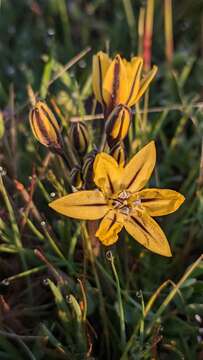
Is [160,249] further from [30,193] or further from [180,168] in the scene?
[180,168]

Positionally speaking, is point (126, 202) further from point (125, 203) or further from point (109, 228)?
point (109, 228)

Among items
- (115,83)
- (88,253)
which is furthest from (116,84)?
(88,253)

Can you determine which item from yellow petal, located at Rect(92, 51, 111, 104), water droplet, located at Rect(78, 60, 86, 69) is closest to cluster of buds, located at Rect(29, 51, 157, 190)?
yellow petal, located at Rect(92, 51, 111, 104)

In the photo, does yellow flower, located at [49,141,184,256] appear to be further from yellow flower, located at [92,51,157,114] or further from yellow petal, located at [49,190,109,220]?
yellow flower, located at [92,51,157,114]

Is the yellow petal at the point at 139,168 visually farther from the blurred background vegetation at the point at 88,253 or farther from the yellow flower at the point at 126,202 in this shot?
the blurred background vegetation at the point at 88,253

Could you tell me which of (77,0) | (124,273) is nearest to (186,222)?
(124,273)

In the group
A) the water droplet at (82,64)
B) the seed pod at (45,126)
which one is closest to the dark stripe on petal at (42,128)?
the seed pod at (45,126)

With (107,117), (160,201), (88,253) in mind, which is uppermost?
(107,117)
